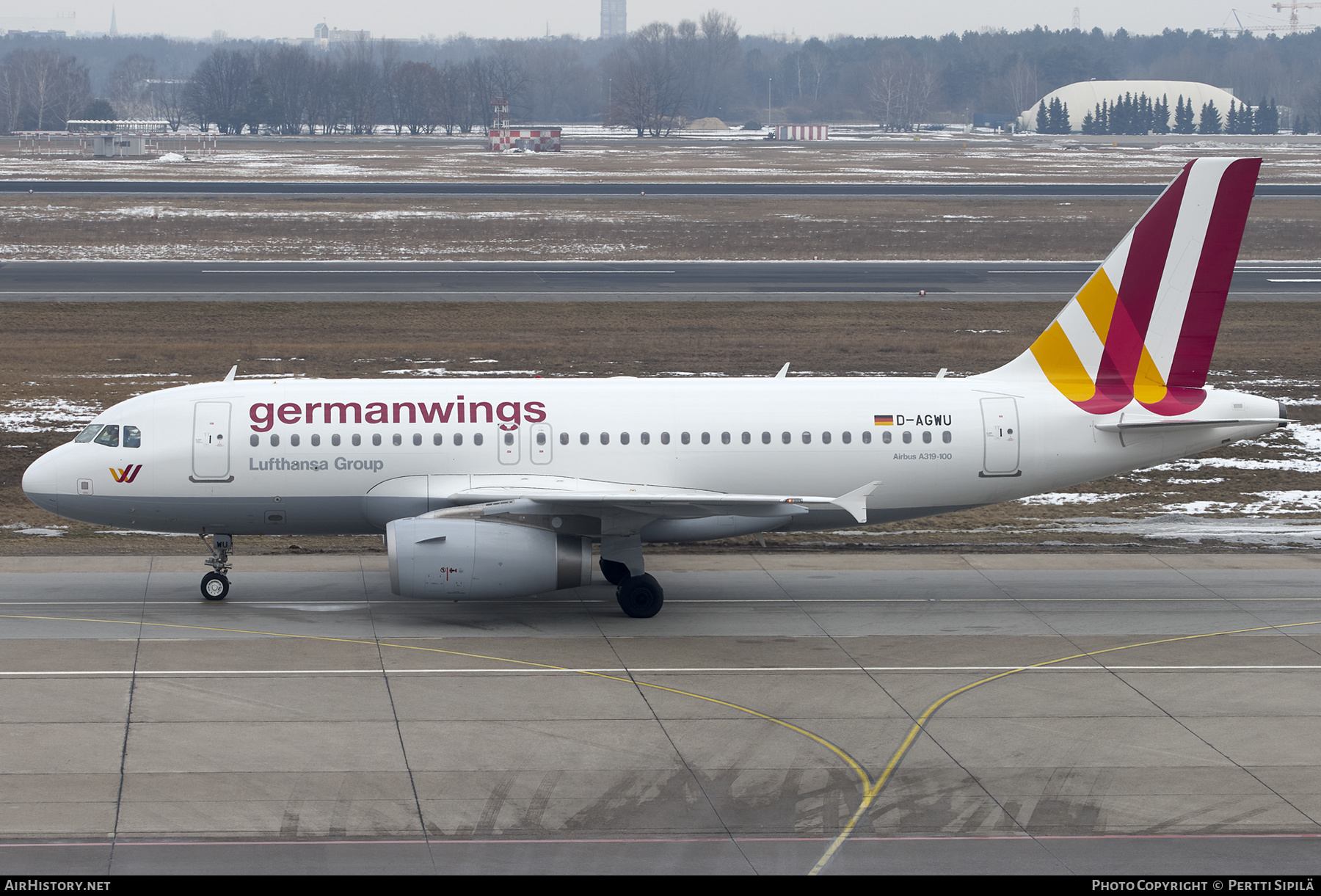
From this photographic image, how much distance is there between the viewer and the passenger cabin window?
26.5 meters

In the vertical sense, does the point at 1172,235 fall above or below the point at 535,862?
above

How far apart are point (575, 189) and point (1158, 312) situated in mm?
88970

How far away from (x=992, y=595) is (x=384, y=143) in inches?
6917

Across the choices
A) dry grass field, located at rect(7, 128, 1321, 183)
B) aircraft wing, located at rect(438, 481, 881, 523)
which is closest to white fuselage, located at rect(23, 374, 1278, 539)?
aircraft wing, located at rect(438, 481, 881, 523)

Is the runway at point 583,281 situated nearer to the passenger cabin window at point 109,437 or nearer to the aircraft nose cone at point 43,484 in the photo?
the passenger cabin window at point 109,437

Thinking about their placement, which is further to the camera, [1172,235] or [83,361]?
[83,361]

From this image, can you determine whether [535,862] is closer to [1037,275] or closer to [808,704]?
[808,704]

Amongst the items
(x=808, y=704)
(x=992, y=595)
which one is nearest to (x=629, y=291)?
(x=992, y=595)

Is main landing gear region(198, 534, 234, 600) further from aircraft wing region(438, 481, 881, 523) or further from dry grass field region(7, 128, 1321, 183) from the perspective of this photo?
dry grass field region(7, 128, 1321, 183)

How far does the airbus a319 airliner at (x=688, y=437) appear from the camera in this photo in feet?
86.6

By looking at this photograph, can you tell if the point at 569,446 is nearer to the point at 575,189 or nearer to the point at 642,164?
the point at 575,189

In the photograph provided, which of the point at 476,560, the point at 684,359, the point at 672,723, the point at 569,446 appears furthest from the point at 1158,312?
the point at 684,359

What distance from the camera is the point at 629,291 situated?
64250 mm

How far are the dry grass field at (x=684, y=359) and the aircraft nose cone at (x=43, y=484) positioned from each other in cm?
465
